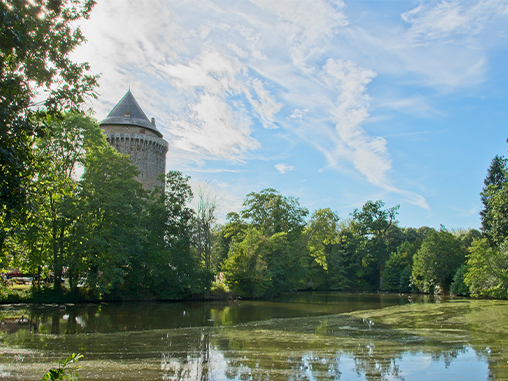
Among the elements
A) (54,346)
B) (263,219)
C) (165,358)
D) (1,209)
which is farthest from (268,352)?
(263,219)

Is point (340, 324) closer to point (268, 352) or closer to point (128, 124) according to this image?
point (268, 352)

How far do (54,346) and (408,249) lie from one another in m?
56.2

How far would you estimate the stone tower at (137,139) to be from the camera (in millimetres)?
43688

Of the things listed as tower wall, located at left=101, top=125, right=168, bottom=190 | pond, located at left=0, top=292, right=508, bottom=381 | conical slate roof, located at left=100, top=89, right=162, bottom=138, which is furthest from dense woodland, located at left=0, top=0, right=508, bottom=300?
conical slate roof, located at left=100, top=89, right=162, bottom=138

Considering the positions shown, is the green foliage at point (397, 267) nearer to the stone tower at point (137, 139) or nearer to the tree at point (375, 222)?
the tree at point (375, 222)

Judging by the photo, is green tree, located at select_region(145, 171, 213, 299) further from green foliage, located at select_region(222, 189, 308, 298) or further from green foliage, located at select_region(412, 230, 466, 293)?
green foliage, located at select_region(412, 230, 466, 293)

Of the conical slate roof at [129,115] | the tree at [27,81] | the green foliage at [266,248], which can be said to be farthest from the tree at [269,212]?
the tree at [27,81]

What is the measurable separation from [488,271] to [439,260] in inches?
446

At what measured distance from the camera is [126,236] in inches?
1073

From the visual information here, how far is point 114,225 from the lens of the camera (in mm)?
26844

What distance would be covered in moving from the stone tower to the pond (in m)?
27.9

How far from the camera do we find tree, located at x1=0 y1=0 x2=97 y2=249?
16.1 feet

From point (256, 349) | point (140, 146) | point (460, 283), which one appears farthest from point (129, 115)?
point (460, 283)

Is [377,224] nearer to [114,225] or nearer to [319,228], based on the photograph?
[319,228]
